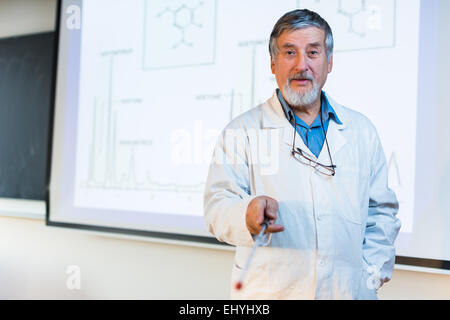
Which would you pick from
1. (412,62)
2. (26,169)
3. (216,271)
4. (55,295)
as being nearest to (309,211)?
(412,62)

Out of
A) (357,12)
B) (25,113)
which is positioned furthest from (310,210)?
(25,113)

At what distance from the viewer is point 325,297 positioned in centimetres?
86

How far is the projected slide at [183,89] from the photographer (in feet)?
3.89

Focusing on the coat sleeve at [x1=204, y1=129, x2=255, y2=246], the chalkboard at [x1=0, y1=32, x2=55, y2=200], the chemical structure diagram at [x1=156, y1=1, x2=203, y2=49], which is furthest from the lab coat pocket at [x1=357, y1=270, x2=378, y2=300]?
the chalkboard at [x1=0, y1=32, x2=55, y2=200]

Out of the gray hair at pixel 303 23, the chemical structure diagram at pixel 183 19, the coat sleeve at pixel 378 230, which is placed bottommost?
the coat sleeve at pixel 378 230

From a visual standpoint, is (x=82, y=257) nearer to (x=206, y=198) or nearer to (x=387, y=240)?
(x=206, y=198)

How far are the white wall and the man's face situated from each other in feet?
2.41

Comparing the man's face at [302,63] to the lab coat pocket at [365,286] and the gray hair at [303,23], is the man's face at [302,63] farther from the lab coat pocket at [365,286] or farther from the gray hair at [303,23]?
the lab coat pocket at [365,286]

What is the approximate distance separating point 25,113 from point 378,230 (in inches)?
74.9

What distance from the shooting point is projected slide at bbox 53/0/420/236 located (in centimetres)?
119

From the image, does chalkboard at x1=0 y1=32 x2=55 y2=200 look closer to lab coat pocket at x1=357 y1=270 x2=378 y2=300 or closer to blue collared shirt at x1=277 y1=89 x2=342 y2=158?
blue collared shirt at x1=277 y1=89 x2=342 y2=158

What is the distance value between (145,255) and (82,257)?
0.34 metres

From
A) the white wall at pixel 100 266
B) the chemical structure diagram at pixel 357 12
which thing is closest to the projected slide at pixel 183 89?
the chemical structure diagram at pixel 357 12

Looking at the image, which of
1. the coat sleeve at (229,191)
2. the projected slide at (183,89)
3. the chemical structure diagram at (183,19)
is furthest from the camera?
the chemical structure diagram at (183,19)
